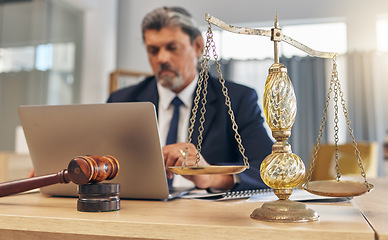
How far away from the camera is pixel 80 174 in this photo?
2.31 feet

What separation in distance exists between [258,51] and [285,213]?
4.84m

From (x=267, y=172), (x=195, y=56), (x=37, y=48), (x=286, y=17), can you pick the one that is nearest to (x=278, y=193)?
(x=267, y=172)

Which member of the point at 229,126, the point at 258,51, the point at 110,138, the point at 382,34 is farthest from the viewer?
Result: the point at 258,51

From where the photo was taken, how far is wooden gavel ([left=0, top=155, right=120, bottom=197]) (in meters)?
0.70

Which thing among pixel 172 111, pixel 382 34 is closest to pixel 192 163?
pixel 172 111

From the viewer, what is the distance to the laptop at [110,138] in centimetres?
81

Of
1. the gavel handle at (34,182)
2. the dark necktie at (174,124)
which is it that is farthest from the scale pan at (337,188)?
the dark necktie at (174,124)

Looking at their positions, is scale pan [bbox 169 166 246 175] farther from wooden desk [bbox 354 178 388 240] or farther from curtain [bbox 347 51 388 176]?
curtain [bbox 347 51 388 176]

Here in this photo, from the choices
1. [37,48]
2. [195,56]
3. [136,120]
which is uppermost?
[37,48]

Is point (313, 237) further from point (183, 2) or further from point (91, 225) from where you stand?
point (183, 2)

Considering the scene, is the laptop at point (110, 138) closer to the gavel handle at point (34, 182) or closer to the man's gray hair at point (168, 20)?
the gavel handle at point (34, 182)

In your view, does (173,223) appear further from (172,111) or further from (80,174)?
(172,111)

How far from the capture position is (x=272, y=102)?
2.15 ft

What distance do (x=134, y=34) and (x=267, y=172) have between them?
4.81 metres
